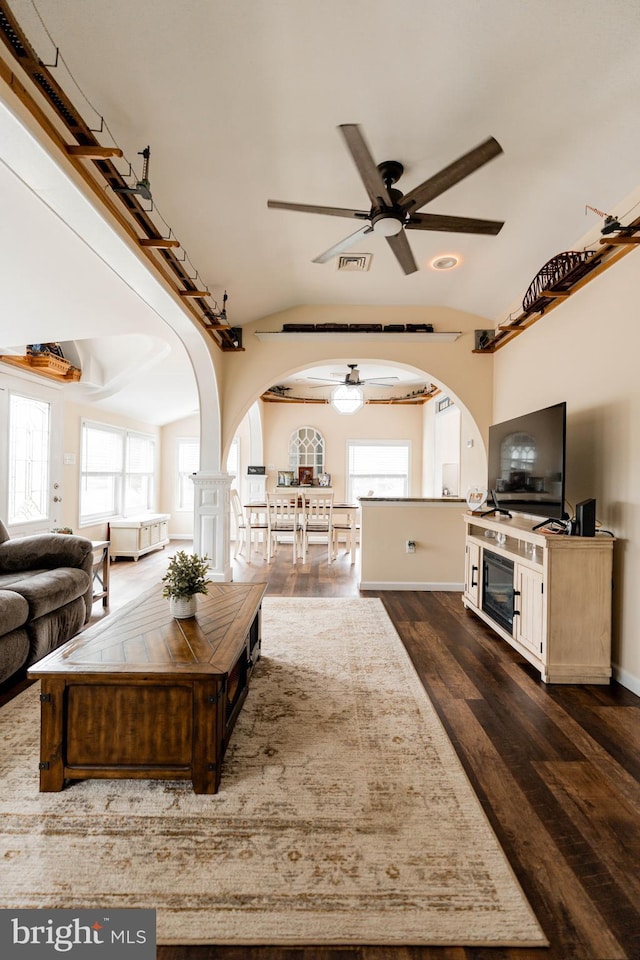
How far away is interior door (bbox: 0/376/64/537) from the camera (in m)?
4.38

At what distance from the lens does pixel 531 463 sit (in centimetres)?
331

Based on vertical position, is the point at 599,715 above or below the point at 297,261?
below

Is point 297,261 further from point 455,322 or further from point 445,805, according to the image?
point 445,805

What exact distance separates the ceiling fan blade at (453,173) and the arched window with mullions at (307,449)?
252 inches

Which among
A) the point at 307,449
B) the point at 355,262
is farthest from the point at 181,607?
the point at 307,449

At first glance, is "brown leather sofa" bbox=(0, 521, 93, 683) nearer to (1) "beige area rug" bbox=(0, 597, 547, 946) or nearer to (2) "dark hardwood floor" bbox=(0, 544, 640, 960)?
(2) "dark hardwood floor" bbox=(0, 544, 640, 960)

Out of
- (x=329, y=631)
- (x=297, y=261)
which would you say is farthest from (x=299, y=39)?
(x=329, y=631)

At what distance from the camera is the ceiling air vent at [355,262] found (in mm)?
3686

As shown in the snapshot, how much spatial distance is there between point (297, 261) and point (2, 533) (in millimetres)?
3259

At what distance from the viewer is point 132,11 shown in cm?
165

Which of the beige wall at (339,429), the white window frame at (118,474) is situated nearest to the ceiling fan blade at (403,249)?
the white window frame at (118,474)

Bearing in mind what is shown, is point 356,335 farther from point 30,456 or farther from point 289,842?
point 289,842

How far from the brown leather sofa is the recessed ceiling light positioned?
3782 mm

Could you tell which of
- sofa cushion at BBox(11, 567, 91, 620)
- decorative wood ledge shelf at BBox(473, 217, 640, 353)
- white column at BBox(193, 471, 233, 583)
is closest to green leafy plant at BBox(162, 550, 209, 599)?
sofa cushion at BBox(11, 567, 91, 620)
